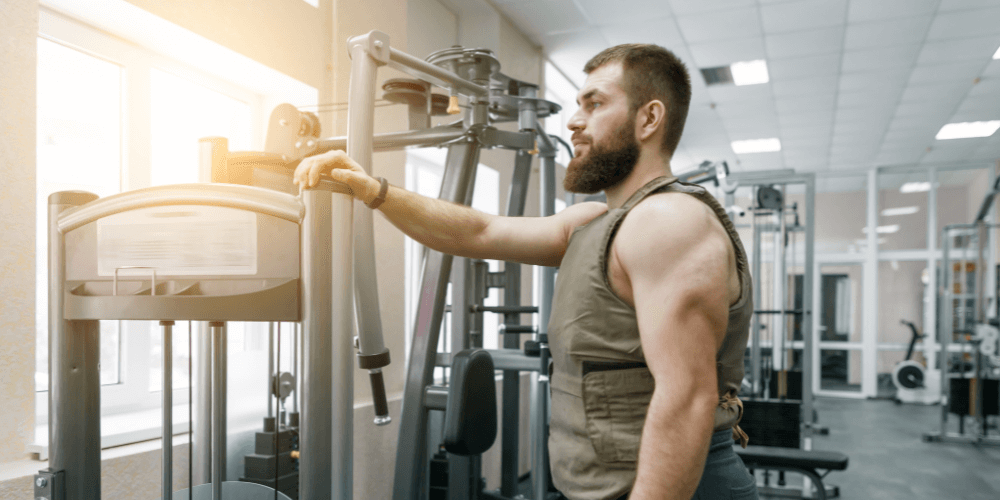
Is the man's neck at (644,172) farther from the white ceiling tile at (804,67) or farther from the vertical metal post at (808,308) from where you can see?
the white ceiling tile at (804,67)

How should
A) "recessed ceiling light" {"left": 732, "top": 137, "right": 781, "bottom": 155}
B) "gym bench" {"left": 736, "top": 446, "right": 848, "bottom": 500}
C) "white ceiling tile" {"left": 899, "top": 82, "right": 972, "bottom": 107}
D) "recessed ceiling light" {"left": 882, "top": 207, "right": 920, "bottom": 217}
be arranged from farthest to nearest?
"recessed ceiling light" {"left": 882, "top": 207, "right": 920, "bottom": 217}
"recessed ceiling light" {"left": 732, "top": 137, "right": 781, "bottom": 155}
"white ceiling tile" {"left": 899, "top": 82, "right": 972, "bottom": 107}
"gym bench" {"left": 736, "top": 446, "right": 848, "bottom": 500}

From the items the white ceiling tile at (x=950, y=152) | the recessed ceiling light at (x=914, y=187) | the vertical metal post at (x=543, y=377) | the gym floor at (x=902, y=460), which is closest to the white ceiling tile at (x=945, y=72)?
the white ceiling tile at (x=950, y=152)

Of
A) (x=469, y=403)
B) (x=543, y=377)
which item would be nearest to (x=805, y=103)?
(x=543, y=377)

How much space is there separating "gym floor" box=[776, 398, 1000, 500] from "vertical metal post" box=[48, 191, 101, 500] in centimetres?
417

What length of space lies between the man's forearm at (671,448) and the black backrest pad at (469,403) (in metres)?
0.82

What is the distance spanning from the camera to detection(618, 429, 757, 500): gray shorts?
103 cm

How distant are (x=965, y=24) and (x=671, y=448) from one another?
4645mm

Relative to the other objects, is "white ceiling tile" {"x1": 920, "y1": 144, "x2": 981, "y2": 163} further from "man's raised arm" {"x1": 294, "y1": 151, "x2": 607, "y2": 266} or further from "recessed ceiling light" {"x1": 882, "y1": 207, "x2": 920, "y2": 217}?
"man's raised arm" {"x1": 294, "y1": 151, "x2": 607, "y2": 266}

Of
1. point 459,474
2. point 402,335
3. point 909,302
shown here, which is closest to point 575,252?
point 459,474

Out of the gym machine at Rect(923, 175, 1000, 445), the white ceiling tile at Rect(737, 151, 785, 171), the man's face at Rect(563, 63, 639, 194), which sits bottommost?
the gym machine at Rect(923, 175, 1000, 445)

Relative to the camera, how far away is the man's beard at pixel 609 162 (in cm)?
113

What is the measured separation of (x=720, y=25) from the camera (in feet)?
14.0

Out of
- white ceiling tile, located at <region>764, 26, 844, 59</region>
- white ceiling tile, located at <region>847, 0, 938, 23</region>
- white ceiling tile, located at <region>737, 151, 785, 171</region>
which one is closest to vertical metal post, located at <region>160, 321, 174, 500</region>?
white ceiling tile, located at <region>847, 0, 938, 23</region>

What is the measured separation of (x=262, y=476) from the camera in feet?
6.69
